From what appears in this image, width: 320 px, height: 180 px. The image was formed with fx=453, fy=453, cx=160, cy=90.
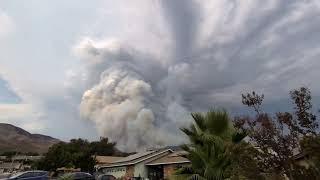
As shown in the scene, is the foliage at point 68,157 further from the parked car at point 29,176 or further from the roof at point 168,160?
the parked car at point 29,176

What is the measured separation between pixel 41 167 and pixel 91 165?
986 centimetres

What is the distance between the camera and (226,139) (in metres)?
16.6

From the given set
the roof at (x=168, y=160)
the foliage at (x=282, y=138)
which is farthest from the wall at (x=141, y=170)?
the foliage at (x=282, y=138)

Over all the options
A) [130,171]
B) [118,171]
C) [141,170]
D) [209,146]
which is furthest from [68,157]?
[209,146]

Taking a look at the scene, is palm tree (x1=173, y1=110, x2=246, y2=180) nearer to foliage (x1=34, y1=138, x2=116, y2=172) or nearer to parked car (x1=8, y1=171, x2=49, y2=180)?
parked car (x1=8, y1=171, x2=49, y2=180)

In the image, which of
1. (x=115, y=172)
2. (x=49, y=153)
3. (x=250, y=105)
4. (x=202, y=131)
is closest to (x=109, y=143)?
(x=49, y=153)

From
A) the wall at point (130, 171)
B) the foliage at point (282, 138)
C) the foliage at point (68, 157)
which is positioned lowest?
the foliage at point (282, 138)

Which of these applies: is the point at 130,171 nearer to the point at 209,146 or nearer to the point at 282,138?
the point at 209,146

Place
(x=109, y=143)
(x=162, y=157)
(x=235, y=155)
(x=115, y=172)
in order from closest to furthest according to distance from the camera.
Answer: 1. (x=235, y=155)
2. (x=162, y=157)
3. (x=115, y=172)
4. (x=109, y=143)

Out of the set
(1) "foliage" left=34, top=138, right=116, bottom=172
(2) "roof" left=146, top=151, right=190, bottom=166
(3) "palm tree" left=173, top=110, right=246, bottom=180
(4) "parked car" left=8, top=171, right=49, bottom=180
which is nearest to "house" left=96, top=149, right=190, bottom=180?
(2) "roof" left=146, top=151, right=190, bottom=166

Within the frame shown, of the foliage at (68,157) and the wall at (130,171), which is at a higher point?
the foliage at (68,157)

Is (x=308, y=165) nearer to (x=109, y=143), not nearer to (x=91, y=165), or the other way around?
(x=91, y=165)

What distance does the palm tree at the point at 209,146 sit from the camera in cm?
1653

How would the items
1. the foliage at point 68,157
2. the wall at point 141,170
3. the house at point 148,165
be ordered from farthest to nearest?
the foliage at point 68,157 → the wall at point 141,170 → the house at point 148,165
